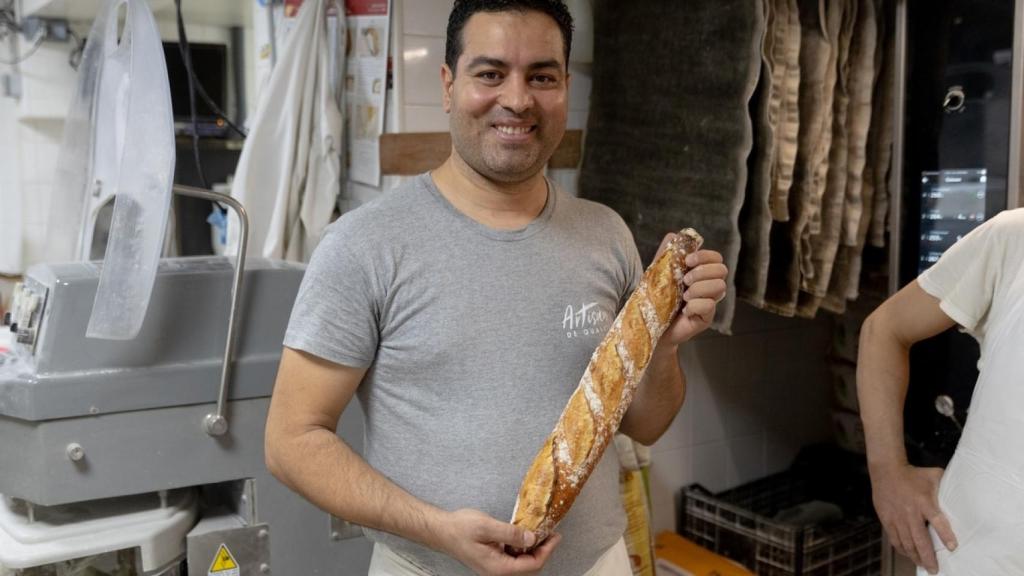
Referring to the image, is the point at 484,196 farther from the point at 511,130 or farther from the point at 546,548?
the point at 546,548

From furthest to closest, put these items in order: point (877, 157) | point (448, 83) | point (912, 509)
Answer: point (877, 157) → point (912, 509) → point (448, 83)

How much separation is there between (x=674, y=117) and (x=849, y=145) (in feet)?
1.27

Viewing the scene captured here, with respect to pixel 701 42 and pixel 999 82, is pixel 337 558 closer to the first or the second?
pixel 701 42

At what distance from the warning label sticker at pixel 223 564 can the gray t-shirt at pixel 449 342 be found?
1.34ft

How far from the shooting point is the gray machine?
140cm

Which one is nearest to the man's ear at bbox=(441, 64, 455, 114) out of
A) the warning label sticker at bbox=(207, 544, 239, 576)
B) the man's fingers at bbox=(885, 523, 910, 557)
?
the warning label sticker at bbox=(207, 544, 239, 576)

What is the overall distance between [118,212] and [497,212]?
22.7 inches

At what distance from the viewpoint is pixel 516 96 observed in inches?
47.1

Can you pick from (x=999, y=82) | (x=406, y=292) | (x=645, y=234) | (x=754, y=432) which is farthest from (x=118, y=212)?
(x=754, y=432)

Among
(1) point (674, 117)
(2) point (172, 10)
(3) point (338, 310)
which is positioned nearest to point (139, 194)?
(3) point (338, 310)

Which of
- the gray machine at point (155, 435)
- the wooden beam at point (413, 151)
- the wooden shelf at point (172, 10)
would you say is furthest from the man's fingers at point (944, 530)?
the wooden shelf at point (172, 10)

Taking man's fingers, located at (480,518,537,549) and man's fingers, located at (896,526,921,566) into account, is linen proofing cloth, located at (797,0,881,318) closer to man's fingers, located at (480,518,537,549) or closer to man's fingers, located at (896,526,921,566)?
man's fingers, located at (896,526,921,566)

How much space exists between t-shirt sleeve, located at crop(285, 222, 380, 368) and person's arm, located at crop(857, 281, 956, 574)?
810 mm

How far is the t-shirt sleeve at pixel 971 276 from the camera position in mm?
1312
